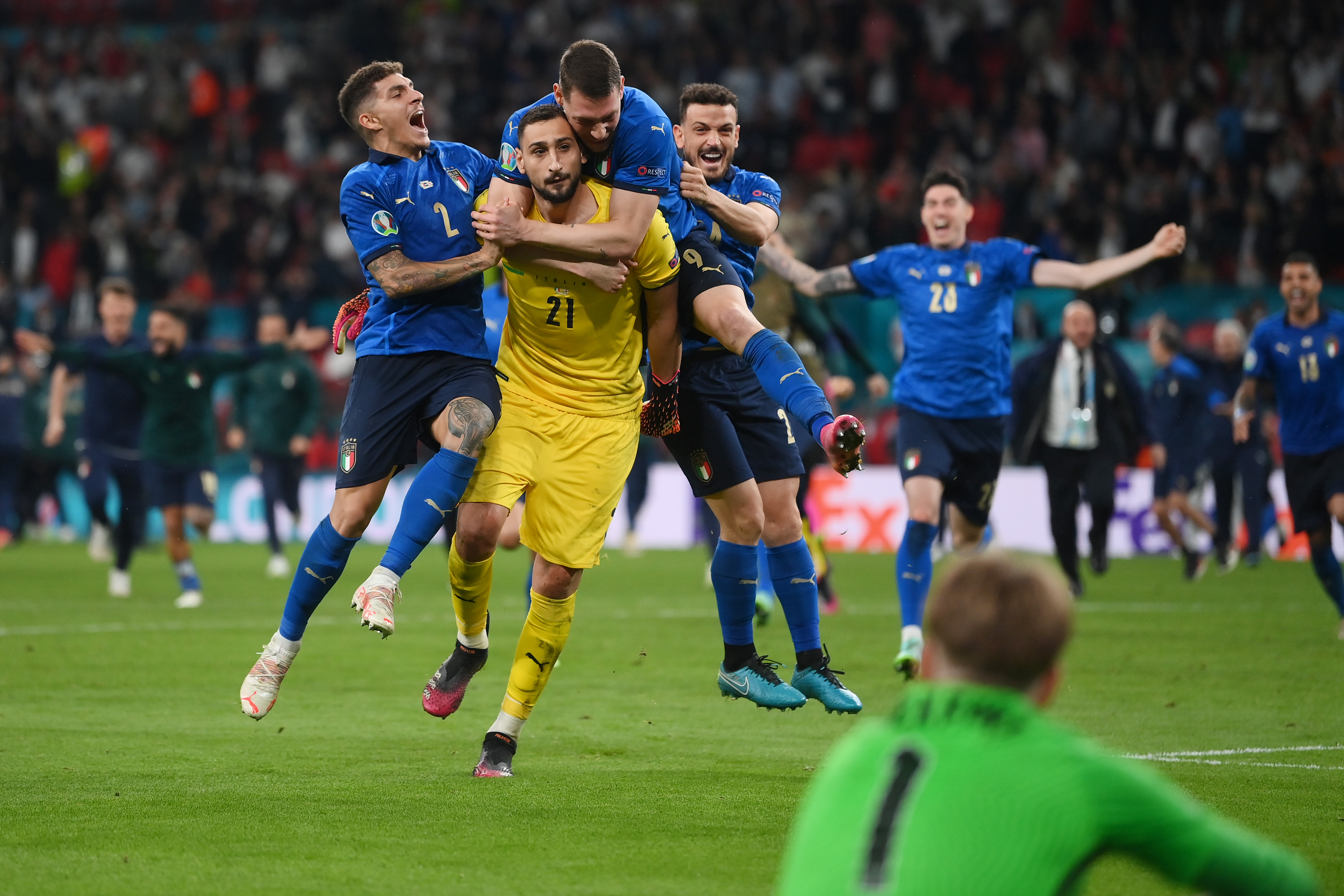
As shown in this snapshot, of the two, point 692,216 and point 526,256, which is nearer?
point 526,256

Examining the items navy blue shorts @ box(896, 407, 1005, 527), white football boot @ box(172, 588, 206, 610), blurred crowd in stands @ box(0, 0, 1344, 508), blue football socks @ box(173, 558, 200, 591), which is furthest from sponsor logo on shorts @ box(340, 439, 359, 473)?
blurred crowd in stands @ box(0, 0, 1344, 508)

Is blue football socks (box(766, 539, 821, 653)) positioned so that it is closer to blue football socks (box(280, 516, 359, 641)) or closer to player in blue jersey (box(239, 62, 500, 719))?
player in blue jersey (box(239, 62, 500, 719))

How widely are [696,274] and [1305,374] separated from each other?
5.99 meters

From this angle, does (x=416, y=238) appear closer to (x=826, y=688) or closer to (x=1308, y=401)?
(x=826, y=688)

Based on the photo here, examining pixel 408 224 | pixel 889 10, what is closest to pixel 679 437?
pixel 408 224

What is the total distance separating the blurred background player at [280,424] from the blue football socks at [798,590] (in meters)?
10.6

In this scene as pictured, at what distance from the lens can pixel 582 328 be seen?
6.18 metres

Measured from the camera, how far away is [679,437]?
6.98 meters

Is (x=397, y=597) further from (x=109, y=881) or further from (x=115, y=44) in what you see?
(x=115, y=44)

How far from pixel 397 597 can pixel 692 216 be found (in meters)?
2.10

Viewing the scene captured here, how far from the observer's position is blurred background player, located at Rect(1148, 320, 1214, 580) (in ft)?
55.0

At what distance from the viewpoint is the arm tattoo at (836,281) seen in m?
9.55

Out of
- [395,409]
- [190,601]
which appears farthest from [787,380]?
[190,601]

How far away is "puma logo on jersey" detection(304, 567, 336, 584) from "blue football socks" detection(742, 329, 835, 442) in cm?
186
